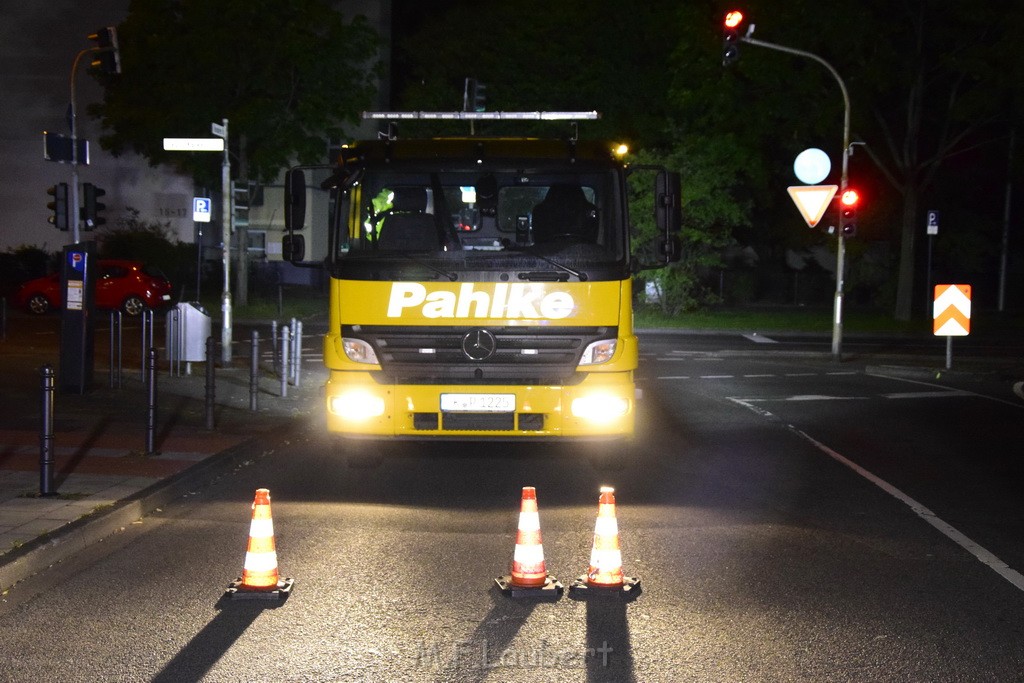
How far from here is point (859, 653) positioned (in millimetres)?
5637

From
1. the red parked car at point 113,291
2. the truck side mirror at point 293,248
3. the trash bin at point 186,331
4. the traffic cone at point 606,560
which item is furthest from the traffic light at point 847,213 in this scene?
the red parked car at point 113,291

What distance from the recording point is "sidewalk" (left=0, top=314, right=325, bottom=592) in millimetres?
7762

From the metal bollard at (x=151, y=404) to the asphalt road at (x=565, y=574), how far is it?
87 cm

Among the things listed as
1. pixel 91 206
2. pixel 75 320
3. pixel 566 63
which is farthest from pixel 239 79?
pixel 75 320

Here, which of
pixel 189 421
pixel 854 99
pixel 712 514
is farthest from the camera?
pixel 854 99

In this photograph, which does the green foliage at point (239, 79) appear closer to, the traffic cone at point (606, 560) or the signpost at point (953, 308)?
the signpost at point (953, 308)

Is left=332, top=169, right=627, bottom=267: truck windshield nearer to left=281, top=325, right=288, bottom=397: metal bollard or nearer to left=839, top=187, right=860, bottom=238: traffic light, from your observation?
left=281, top=325, right=288, bottom=397: metal bollard

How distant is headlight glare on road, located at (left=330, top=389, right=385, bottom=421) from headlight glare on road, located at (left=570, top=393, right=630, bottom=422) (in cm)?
154

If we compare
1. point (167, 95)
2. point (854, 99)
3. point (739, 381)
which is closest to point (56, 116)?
point (167, 95)

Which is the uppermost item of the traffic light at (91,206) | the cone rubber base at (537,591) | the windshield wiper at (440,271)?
the traffic light at (91,206)

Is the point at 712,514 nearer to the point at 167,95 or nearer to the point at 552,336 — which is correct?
the point at 552,336

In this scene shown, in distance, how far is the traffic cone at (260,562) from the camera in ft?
21.1

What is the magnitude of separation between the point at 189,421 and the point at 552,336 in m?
5.20

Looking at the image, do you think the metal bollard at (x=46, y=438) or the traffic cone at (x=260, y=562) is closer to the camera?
the traffic cone at (x=260, y=562)
